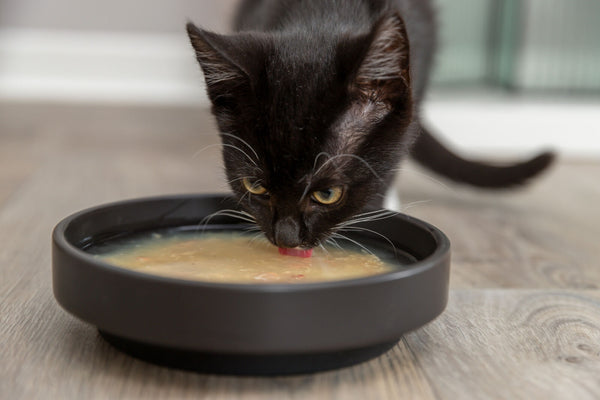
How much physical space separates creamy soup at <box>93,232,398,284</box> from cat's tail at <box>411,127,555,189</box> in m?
0.86

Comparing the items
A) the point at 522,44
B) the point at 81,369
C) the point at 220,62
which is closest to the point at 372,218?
the point at 220,62

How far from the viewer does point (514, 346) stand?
102 cm

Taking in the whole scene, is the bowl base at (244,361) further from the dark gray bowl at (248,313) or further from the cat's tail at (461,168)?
the cat's tail at (461,168)

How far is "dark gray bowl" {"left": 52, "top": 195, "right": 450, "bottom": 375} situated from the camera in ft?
2.63

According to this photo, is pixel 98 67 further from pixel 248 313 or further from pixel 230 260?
pixel 248 313

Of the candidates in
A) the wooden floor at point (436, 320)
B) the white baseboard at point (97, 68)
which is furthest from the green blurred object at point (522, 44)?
the white baseboard at point (97, 68)

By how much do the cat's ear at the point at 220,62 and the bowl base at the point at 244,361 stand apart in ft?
1.28

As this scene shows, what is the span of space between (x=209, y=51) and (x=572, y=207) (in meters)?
1.28

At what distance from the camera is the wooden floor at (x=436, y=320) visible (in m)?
0.88

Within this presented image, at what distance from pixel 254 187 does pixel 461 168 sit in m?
0.98

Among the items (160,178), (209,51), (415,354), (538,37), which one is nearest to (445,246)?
(415,354)

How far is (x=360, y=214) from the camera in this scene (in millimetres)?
1139

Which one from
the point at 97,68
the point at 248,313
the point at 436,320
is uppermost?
the point at 248,313

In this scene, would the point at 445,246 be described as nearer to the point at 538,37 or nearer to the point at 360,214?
the point at 360,214
